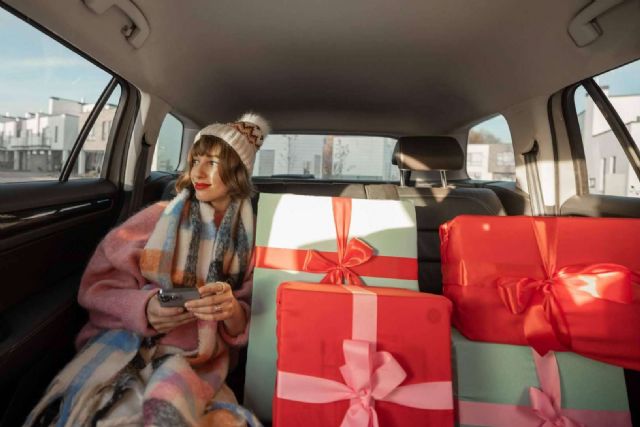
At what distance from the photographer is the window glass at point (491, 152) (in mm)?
2494

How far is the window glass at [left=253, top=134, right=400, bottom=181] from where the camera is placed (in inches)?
120

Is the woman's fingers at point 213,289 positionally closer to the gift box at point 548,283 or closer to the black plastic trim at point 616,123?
the gift box at point 548,283

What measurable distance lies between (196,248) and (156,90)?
111cm

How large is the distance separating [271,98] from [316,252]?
1.77m

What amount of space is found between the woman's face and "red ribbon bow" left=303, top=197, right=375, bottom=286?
38 centimetres

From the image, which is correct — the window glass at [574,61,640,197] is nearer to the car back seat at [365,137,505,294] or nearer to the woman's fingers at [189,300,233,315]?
the car back seat at [365,137,505,294]

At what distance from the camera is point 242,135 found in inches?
53.8

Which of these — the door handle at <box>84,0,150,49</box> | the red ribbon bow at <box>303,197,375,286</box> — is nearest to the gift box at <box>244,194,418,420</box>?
the red ribbon bow at <box>303,197,375,286</box>

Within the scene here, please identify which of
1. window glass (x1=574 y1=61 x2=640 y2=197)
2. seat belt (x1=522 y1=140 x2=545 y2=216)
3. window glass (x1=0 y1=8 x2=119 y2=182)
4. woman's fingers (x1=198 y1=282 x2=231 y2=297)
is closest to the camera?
woman's fingers (x1=198 y1=282 x2=231 y2=297)

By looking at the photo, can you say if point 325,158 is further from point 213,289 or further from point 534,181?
point 213,289

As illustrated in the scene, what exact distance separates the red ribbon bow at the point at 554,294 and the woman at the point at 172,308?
712mm

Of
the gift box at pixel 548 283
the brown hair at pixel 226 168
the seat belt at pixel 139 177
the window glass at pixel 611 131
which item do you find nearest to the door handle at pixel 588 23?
the window glass at pixel 611 131

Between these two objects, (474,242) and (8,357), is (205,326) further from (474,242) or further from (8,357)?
(474,242)

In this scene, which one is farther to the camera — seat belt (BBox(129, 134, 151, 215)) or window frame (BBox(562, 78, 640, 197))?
seat belt (BBox(129, 134, 151, 215))
